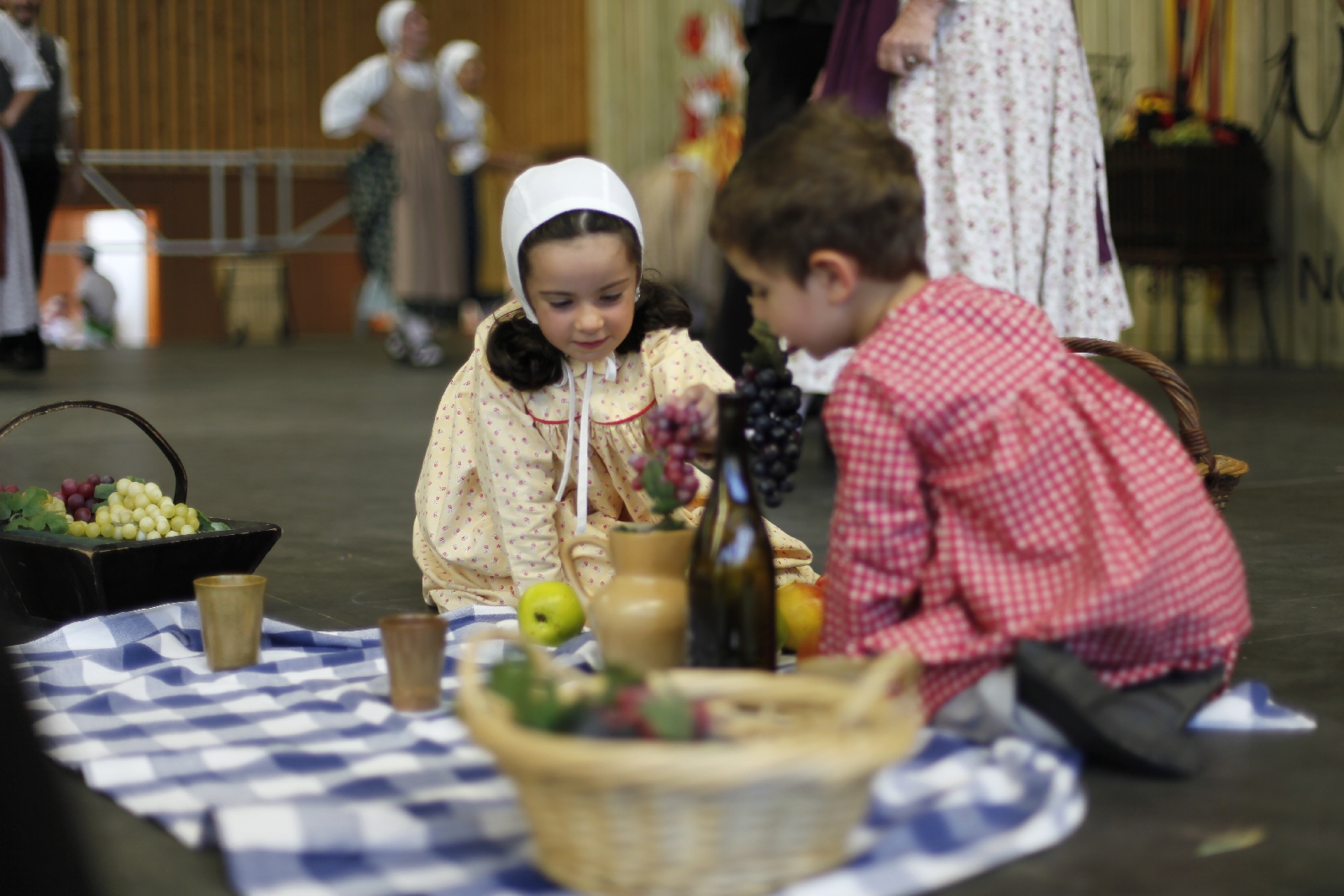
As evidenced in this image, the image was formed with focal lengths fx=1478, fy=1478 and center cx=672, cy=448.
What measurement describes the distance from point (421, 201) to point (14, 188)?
233 cm

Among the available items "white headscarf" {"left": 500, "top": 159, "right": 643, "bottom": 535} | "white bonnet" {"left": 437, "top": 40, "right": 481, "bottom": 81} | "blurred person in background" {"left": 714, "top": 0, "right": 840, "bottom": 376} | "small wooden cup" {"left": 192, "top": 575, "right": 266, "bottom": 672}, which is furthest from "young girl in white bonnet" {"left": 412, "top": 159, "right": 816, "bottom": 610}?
"white bonnet" {"left": 437, "top": 40, "right": 481, "bottom": 81}

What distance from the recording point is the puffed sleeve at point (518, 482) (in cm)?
204

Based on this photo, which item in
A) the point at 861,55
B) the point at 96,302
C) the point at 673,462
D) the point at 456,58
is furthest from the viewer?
the point at 96,302

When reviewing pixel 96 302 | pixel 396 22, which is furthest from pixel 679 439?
pixel 96 302

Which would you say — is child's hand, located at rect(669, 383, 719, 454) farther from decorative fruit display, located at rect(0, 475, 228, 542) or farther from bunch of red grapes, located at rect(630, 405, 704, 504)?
decorative fruit display, located at rect(0, 475, 228, 542)

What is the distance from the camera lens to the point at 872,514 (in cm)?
136

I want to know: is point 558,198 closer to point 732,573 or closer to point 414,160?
point 732,573

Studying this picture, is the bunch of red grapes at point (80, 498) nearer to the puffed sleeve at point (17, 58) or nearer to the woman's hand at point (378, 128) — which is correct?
the puffed sleeve at point (17, 58)

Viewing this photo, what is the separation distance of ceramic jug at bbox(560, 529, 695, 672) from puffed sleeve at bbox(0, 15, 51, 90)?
15.5 ft

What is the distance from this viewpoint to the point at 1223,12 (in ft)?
20.3

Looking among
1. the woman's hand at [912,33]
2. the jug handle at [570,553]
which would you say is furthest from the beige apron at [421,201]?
the jug handle at [570,553]

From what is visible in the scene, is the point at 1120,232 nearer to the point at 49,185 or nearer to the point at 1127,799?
the point at 49,185

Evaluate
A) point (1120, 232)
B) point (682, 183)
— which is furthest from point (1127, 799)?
point (682, 183)

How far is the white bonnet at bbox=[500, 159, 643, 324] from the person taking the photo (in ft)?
6.27
